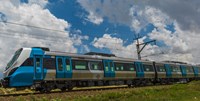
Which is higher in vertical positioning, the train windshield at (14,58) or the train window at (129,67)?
the train windshield at (14,58)

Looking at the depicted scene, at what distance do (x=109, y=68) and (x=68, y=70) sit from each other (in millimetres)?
6184

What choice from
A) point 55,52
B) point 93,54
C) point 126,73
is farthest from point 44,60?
point 126,73

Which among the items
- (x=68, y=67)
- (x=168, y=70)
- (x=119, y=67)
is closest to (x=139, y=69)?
(x=119, y=67)

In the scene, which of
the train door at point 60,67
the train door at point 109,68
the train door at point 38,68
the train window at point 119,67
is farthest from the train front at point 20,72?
Result: the train window at point 119,67

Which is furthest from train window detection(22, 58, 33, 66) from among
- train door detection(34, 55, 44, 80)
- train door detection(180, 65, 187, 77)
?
train door detection(180, 65, 187, 77)

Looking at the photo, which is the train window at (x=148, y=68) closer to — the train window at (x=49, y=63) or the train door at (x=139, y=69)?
the train door at (x=139, y=69)

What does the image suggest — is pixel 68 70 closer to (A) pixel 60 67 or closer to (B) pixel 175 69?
(A) pixel 60 67

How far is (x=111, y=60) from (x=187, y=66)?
25.0m

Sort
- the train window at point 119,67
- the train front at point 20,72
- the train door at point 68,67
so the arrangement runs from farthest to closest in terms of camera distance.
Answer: the train window at point 119,67 < the train door at point 68,67 < the train front at point 20,72

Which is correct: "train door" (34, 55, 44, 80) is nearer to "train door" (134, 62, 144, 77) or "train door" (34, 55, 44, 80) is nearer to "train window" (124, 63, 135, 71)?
"train window" (124, 63, 135, 71)

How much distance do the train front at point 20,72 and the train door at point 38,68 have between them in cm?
41

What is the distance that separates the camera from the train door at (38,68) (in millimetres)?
21569

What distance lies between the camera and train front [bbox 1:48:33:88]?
67.6ft

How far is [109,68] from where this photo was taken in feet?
95.9
